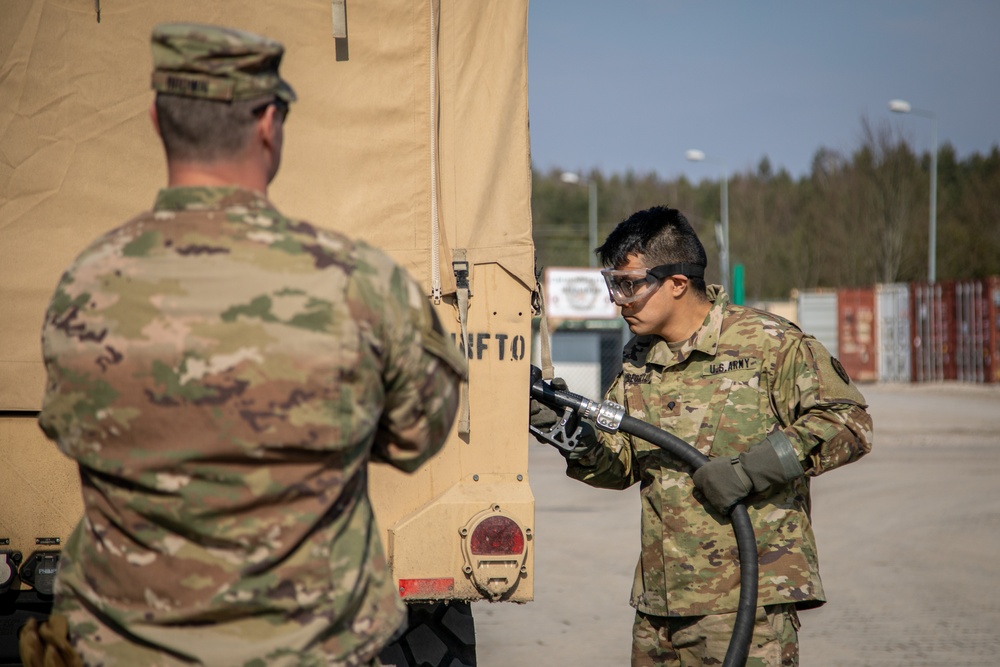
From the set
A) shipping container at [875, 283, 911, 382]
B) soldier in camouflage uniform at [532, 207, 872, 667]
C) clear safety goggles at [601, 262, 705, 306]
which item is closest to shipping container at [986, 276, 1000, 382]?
shipping container at [875, 283, 911, 382]

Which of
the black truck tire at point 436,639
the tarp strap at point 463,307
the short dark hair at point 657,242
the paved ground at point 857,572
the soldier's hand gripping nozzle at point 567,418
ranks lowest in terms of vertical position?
the paved ground at point 857,572

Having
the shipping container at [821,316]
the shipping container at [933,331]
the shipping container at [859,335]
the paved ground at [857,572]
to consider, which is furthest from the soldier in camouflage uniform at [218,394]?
the shipping container at [821,316]

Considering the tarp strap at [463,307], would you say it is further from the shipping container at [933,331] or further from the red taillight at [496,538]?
the shipping container at [933,331]

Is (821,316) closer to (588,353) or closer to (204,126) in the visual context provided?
(588,353)

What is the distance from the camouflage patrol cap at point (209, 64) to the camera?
1.81 metres

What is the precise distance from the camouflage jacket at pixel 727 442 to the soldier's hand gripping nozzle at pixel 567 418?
95mm

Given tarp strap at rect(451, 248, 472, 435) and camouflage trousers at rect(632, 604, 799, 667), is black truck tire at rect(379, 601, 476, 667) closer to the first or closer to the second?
camouflage trousers at rect(632, 604, 799, 667)

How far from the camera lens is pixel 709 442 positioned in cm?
330

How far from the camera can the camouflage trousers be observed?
3082mm

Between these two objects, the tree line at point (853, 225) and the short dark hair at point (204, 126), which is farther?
the tree line at point (853, 225)

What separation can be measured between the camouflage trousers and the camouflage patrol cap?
7.04 feet

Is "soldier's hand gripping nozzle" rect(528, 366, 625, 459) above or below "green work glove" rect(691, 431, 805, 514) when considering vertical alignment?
above

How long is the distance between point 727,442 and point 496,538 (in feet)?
2.63

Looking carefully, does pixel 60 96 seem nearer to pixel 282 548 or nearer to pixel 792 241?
pixel 282 548
